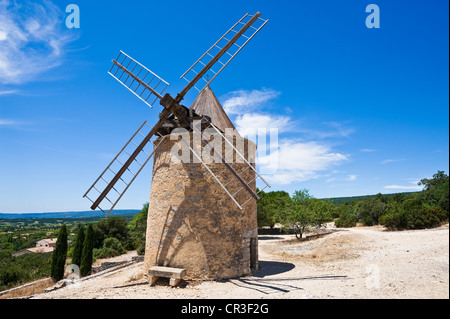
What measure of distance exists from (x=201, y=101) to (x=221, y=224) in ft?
15.1

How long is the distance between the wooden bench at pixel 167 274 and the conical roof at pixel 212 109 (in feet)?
14.6

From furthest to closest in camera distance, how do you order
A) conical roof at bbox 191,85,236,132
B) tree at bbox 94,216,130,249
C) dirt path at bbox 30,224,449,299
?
tree at bbox 94,216,130,249 < conical roof at bbox 191,85,236,132 < dirt path at bbox 30,224,449,299

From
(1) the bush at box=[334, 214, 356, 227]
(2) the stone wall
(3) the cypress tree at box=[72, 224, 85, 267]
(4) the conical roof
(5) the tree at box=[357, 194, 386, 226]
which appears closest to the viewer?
(2) the stone wall

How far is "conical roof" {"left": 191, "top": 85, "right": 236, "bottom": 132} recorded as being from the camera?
8.90 metres

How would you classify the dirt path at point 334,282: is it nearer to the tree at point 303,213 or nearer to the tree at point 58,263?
the tree at point 58,263

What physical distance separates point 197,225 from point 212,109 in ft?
13.6

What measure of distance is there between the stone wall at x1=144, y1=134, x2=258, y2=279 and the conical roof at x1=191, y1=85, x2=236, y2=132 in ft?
5.55

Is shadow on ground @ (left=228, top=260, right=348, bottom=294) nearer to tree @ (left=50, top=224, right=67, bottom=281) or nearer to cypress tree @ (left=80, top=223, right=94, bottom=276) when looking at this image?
cypress tree @ (left=80, top=223, right=94, bottom=276)

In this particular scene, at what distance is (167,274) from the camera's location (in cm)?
689

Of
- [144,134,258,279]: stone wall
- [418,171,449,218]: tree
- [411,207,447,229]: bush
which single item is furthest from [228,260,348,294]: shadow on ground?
[418,171,449,218]: tree

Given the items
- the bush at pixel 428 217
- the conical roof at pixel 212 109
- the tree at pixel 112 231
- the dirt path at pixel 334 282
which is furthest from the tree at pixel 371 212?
the tree at pixel 112 231

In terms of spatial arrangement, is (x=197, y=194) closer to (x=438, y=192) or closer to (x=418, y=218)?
(x=418, y=218)

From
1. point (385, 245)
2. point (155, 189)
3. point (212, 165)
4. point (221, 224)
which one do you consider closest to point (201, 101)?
point (212, 165)

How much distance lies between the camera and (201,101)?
9523 mm
